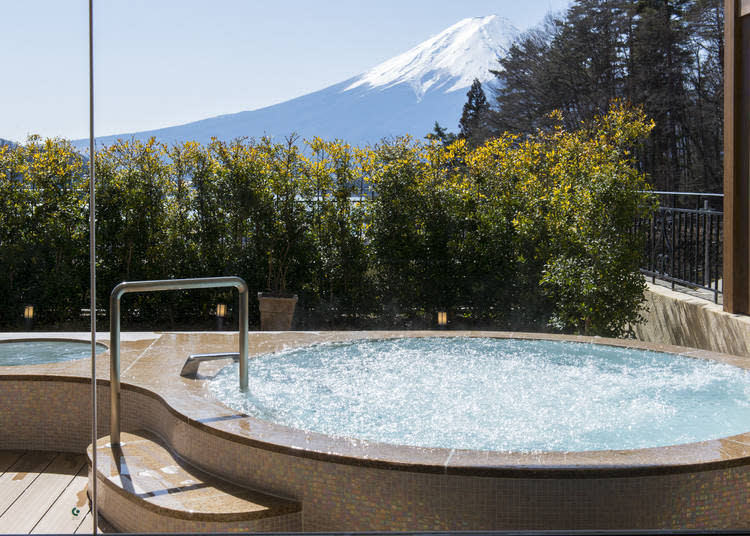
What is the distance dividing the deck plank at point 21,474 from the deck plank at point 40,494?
2cm

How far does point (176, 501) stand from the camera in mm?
2482

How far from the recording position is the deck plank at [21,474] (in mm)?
2943

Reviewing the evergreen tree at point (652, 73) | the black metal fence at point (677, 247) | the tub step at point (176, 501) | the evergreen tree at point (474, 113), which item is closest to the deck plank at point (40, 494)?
the tub step at point (176, 501)

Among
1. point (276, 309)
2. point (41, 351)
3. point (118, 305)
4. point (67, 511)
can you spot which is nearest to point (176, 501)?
point (67, 511)

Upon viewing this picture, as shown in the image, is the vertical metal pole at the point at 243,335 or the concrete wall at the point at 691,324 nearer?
→ the vertical metal pole at the point at 243,335

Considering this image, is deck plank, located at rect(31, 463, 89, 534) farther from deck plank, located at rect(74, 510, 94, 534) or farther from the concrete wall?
the concrete wall

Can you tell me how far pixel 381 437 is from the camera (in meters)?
2.97

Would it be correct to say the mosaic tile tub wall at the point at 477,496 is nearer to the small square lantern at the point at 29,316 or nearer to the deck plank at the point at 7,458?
the deck plank at the point at 7,458

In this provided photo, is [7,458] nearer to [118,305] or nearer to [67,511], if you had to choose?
[67,511]

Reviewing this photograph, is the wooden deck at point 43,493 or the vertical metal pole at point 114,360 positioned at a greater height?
the vertical metal pole at point 114,360

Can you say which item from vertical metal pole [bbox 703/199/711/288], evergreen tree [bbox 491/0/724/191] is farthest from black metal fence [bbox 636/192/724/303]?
evergreen tree [bbox 491/0/724/191]

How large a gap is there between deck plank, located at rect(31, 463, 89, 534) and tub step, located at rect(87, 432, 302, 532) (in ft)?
0.37

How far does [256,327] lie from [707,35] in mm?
15755

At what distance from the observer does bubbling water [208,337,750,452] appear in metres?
3.06
